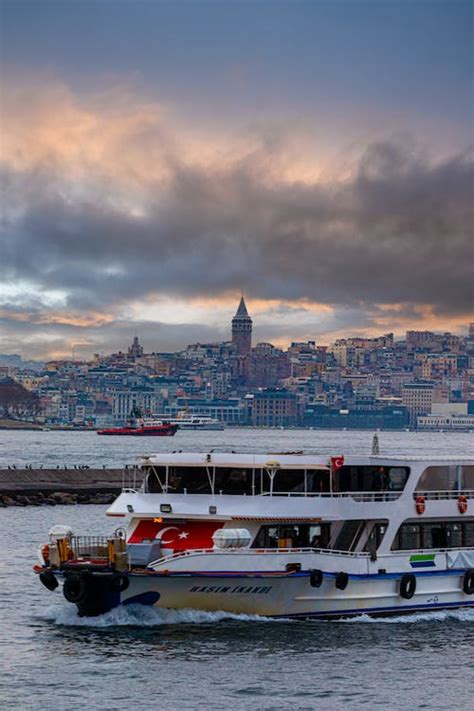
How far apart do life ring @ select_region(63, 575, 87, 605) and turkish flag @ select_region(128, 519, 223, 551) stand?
1.90 m

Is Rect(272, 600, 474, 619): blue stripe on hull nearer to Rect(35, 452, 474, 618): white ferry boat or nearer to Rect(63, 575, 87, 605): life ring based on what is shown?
Rect(35, 452, 474, 618): white ferry boat

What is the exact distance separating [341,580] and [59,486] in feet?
141

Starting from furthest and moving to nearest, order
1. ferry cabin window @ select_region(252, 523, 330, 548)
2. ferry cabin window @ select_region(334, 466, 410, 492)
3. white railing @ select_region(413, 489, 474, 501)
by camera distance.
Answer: white railing @ select_region(413, 489, 474, 501), ferry cabin window @ select_region(334, 466, 410, 492), ferry cabin window @ select_region(252, 523, 330, 548)

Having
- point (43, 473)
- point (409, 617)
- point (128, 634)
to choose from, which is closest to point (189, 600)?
point (128, 634)

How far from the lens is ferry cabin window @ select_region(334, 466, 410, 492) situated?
28.8 m

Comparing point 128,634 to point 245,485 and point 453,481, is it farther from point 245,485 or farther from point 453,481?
point 453,481

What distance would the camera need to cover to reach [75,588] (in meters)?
26.3

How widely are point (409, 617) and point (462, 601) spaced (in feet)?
5.70

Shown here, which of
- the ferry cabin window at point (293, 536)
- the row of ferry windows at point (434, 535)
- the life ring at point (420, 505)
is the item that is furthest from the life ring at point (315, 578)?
the life ring at point (420, 505)

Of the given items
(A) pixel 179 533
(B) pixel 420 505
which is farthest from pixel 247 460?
(B) pixel 420 505

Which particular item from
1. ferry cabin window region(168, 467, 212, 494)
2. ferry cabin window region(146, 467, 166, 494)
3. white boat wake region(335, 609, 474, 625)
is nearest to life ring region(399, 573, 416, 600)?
white boat wake region(335, 609, 474, 625)

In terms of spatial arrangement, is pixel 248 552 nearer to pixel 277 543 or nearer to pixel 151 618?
pixel 277 543

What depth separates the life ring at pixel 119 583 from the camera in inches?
1017

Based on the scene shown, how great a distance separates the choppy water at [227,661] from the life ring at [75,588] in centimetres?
63
